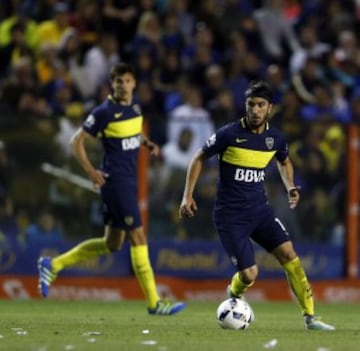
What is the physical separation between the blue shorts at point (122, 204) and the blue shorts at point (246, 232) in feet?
7.26

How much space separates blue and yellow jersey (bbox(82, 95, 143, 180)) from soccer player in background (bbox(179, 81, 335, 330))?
7.40ft

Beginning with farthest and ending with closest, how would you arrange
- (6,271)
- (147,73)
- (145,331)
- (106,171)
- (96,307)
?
1. (147,73)
2. (6,271)
3. (96,307)
4. (106,171)
5. (145,331)

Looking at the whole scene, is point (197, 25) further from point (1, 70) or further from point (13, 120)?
point (13, 120)

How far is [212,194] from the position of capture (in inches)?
733

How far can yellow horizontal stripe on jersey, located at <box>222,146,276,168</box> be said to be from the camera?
495 inches

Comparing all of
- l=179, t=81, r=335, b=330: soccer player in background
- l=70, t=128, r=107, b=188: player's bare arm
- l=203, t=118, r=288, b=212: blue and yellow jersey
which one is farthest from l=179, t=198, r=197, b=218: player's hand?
l=70, t=128, r=107, b=188: player's bare arm

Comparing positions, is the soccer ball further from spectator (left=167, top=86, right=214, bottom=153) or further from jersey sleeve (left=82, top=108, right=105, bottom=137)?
spectator (left=167, top=86, right=214, bottom=153)

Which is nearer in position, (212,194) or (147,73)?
(212,194)

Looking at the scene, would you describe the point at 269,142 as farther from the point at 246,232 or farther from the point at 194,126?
the point at 194,126

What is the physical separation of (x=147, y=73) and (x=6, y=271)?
3.92 m

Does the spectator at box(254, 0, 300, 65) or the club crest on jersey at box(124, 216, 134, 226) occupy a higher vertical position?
the spectator at box(254, 0, 300, 65)

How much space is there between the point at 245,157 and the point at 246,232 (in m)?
0.65

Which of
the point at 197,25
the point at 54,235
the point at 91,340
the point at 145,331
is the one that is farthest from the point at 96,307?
the point at 197,25

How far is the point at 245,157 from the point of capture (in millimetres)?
12594
